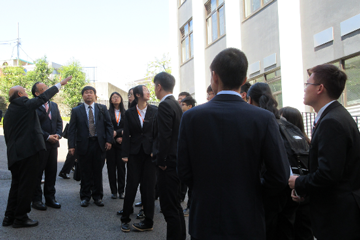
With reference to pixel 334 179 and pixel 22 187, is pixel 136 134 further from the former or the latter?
pixel 334 179

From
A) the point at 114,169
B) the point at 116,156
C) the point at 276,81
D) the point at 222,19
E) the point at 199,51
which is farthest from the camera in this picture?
the point at 199,51

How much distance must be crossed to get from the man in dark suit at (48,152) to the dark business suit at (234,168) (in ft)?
15.8

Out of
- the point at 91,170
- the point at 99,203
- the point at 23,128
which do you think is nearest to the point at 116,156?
the point at 91,170

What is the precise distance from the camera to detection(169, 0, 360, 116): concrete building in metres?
10.1

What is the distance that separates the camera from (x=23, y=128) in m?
5.34

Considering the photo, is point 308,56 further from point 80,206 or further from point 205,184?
point 205,184

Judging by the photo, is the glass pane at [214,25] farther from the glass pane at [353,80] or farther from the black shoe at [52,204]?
the black shoe at [52,204]

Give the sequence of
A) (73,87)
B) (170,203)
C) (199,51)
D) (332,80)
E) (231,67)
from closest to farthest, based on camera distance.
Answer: (231,67) → (332,80) → (170,203) → (199,51) → (73,87)

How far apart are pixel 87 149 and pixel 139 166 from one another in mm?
1940

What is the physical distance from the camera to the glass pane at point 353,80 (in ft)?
32.8

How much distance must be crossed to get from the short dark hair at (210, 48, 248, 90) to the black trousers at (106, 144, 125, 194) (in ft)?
18.2

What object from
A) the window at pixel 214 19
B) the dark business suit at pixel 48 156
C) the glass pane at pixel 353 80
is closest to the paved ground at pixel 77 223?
the dark business suit at pixel 48 156

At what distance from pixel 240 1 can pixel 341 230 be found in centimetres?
1481

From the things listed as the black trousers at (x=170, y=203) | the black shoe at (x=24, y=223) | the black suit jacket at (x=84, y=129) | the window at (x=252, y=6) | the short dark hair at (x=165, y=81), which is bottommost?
the black shoe at (x=24, y=223)
